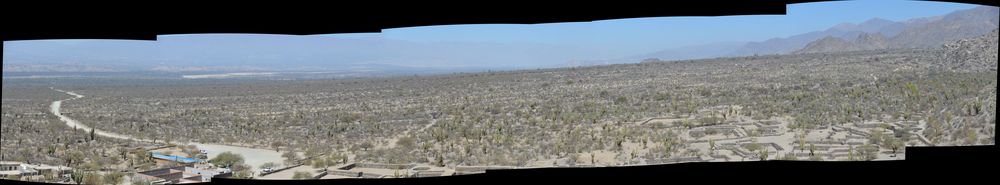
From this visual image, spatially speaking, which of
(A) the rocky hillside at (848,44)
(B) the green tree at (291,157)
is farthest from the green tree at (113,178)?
(A) the rocky hillside at (848,44)

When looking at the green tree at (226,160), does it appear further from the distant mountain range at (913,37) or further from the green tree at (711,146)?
the distant mountain range at (913,37)

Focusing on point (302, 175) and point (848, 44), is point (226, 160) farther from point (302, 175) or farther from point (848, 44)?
point (848, 44)

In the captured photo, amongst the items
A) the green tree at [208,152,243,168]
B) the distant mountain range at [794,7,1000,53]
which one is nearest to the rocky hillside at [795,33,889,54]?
the distant mountain range at [794,7,1000,53]

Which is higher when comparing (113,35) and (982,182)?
(113,35)

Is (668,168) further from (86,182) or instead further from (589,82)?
(589,82)

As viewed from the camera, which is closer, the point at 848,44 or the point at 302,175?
the point at 302,175

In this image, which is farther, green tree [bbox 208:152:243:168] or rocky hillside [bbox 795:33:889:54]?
rocky hillside [bbox 795:33:889:54]

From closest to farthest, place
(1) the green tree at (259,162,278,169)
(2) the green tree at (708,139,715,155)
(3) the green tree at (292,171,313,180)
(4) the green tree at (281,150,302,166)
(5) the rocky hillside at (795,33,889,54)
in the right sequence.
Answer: (3) the green tree at (292,171,313,180)
(1) the green tree at (259,162,278,169)
(2) the green tree at (708,139,715,155)
(4) the green tree at (281,150,302,166)
(5) the rocky hillside at (795,33,889,54)

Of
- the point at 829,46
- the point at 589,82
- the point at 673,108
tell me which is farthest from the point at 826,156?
the point at 829,46

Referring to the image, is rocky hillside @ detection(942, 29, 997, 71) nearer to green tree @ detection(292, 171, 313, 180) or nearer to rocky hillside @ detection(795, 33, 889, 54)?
green tree @ detection(292, 171, 313, 180)

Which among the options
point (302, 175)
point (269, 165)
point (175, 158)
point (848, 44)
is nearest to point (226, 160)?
point (269, 165)

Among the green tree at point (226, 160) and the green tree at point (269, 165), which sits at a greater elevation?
the green tree at point (226, 160)
